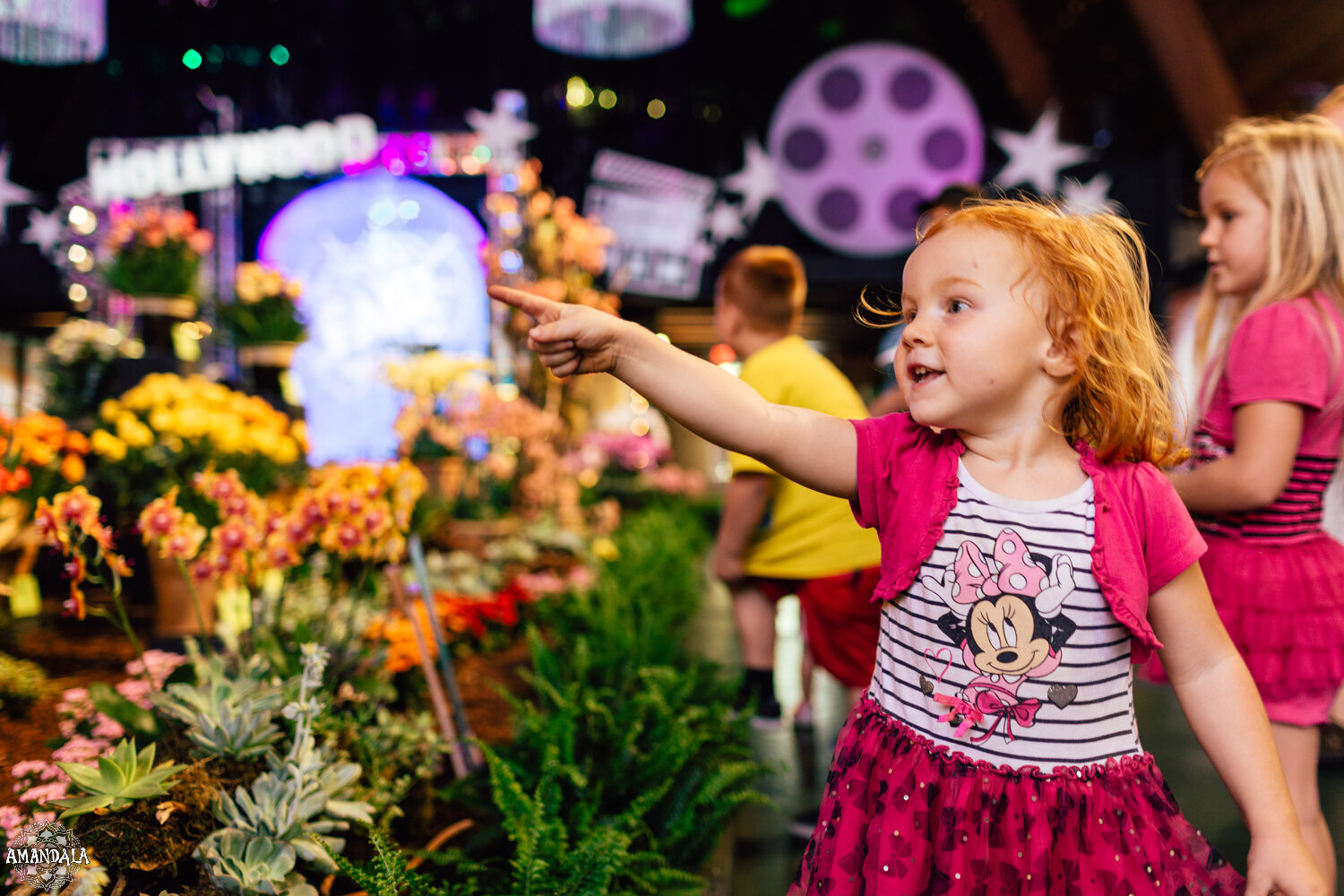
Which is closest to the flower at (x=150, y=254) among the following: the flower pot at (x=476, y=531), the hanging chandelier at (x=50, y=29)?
the hanging chandelier at (x=50, y=29)

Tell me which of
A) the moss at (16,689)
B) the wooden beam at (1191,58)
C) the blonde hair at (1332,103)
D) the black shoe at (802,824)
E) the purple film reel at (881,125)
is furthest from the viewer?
the purple film reel at (881,125)

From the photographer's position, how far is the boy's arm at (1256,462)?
4.07ft

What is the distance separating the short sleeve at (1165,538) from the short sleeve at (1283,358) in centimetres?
48

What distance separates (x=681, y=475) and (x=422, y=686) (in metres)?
4.63

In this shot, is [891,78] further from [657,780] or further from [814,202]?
[657,780]

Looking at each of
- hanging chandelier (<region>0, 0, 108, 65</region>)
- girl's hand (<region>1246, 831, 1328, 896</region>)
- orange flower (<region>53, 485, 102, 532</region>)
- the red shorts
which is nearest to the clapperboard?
hanging chandelier (<region>0, 0, 108, 65</region>)

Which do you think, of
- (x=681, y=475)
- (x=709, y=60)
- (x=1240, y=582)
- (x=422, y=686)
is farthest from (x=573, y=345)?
(x=709, y=60)

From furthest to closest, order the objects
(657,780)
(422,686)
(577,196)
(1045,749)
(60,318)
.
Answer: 1. (577,196)
2. (60,318)
3. (422,686)
4. (657,780)
5. (1045,749)

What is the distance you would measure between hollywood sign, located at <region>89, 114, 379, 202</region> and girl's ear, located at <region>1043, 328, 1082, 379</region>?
20.4 feet

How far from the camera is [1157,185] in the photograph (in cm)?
691

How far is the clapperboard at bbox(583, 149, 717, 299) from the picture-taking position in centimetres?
760

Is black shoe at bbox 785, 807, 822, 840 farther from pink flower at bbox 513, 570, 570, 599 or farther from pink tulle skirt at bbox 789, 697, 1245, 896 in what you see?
pink flower at bbox 513, 570, 570, 599

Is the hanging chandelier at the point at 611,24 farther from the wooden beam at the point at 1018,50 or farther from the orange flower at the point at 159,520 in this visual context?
the wooden beam at the point at 1018,50

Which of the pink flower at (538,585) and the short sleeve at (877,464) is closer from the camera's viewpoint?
the short sleeve at (877,464)
